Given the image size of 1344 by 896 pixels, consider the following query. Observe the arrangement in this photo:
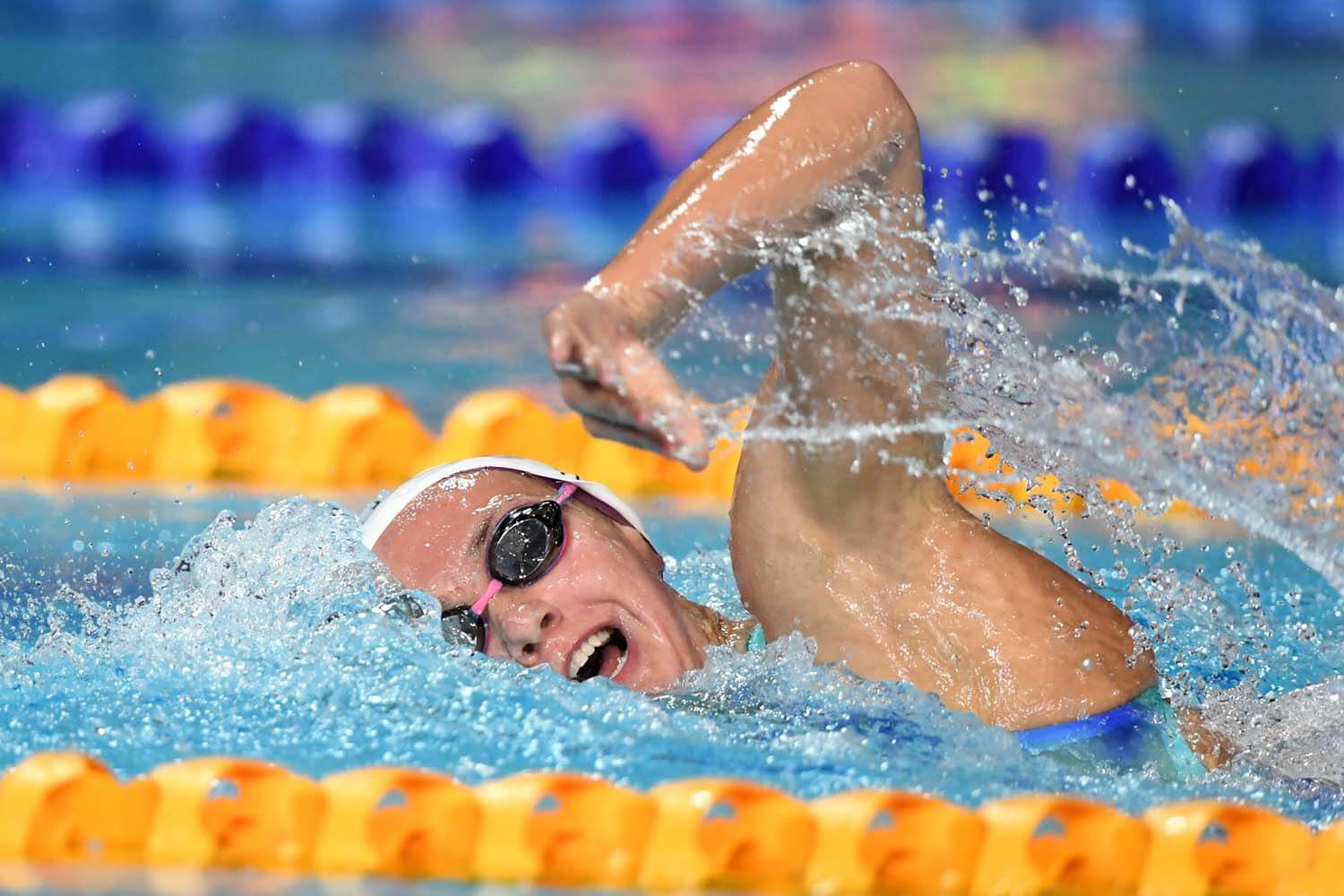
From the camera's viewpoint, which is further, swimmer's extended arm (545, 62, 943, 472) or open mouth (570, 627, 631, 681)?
open mouth (570, 627, 631, 681)

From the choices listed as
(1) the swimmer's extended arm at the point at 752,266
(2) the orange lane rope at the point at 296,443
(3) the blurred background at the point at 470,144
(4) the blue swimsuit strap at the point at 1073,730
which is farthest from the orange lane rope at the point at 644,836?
(2) the orange lane rope at the point at 296,443

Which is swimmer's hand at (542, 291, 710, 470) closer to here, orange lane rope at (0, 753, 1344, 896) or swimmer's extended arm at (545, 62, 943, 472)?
swimmer's extended arm at (545, 62, 943, 472)

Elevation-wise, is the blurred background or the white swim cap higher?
the blurred background

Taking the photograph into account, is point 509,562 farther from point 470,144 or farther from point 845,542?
point 470,144

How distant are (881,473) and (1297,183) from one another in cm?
495

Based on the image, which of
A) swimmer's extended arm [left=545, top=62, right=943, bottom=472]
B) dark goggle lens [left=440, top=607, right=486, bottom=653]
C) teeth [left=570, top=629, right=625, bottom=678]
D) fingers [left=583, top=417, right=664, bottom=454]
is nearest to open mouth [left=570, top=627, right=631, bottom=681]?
teeth [left=570, top=629, right=625, bottom=678]

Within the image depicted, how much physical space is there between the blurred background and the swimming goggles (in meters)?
0.99

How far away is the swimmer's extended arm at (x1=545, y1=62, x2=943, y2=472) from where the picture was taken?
4.55 feet

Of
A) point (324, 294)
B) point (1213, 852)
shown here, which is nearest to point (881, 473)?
point (1213, 852)

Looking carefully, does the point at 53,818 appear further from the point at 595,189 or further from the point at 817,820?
the point at 595,189

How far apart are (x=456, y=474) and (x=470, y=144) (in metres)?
4.54

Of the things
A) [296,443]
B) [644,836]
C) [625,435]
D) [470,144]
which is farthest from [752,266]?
[470,144]

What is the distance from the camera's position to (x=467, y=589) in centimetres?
204

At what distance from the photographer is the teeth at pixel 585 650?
2.03 metres
